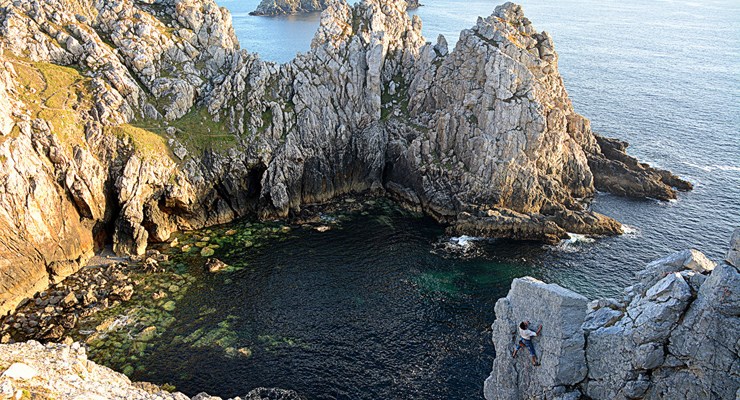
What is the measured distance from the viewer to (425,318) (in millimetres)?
53125

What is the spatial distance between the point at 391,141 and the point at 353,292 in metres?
33.7

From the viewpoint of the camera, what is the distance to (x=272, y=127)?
78750mm

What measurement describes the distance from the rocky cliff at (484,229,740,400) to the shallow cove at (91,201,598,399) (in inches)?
666

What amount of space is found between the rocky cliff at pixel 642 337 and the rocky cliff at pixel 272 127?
41.4 meters

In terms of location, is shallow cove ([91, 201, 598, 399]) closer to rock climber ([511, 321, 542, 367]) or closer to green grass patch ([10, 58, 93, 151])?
rock climber ([511, 321, 542, 367])

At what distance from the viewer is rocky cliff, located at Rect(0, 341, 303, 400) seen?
1080 inches

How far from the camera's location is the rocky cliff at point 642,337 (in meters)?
22.1

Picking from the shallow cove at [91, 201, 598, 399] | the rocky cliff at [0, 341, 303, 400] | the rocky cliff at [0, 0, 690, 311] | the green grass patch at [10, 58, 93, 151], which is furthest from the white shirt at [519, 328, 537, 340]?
the green grass patch at [10, 58, 93, 151]

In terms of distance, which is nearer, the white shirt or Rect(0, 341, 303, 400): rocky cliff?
Rect(0, 341, 303, 400): rocky cliff

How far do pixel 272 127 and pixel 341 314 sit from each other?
36.8 m

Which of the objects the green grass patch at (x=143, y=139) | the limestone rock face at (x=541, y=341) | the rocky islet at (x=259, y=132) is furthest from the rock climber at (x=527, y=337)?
the green grass patch at (x=143, y=139)

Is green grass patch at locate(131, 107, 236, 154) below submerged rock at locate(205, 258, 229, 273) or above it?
above

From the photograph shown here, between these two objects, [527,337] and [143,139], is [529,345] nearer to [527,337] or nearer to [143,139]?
[527,337]

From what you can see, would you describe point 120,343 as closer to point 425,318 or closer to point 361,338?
point 361,338
